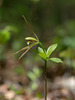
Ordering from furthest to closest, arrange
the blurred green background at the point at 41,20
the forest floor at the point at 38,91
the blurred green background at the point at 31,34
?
the blurred green background at the point at 41,20
the blurred green background at the point at 31,34
the forest floor at the point at 38,91

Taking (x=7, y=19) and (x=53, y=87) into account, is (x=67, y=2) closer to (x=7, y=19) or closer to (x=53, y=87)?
(x=7, y=19)

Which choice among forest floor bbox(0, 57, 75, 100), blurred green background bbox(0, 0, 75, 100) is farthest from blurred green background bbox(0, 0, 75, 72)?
forest floor bbox(0, 57, 75, 100)

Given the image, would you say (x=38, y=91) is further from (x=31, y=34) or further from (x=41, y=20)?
(x=41, y=20)

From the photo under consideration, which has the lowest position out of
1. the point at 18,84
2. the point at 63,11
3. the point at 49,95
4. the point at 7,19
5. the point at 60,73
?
the point at 49,95

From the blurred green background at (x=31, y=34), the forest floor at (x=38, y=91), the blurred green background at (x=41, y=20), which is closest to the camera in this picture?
the forest floor at (x=38, y=91)

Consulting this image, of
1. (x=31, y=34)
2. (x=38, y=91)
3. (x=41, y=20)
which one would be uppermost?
(x=41, y=20)

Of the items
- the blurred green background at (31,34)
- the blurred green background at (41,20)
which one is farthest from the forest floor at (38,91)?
the blurred green background at (41,20)

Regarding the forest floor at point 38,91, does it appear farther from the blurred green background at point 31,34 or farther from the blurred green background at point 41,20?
the blurred green background at point 41,20

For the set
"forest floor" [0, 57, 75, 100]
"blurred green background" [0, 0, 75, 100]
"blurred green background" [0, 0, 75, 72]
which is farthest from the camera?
"blurred green background" [0, 0, 75, 72]

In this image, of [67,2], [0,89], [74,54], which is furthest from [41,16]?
[0,89]

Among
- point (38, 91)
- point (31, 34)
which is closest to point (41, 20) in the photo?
point (31, 34)

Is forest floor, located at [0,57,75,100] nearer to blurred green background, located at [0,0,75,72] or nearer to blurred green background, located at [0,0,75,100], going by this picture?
blurred green background, located at [0,0,75,100]
